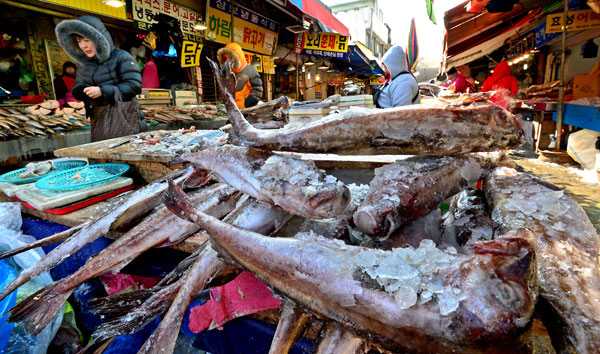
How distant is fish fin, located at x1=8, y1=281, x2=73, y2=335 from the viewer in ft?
4.55

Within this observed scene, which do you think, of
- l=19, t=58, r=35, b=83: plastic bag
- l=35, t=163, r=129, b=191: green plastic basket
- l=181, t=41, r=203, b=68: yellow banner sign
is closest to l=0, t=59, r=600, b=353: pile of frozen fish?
l=35, t=163, r=129, b=191: green plastic basket

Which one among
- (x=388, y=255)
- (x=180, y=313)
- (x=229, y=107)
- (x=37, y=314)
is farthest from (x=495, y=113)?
(x=37, y=314)

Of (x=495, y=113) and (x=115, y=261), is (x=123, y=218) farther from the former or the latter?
(x=495, y=113)

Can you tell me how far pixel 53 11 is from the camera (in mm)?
7070

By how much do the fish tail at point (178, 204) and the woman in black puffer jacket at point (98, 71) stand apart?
161 inches

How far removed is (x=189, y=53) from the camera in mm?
7758

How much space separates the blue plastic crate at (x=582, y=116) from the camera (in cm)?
407

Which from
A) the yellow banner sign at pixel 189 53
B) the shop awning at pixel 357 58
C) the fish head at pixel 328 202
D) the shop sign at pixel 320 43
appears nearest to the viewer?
the fish head at pixel 328 202

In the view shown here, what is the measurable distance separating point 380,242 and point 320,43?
12.5 m

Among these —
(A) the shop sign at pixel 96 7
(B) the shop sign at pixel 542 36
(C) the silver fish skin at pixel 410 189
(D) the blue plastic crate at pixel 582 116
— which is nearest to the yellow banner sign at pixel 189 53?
(A) the shop sign at pixel 96 7

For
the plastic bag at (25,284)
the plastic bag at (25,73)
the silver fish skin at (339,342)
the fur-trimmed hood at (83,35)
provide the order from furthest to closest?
the plastic bag at (25,73), the fur-trimmed hood at (83,35), the plastic bag at (25,284), the silver fish skin at (339,342)

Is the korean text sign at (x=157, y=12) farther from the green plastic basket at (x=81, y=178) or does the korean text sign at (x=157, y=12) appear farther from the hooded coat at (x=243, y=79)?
the green plastic basket at (x=81, y=178)

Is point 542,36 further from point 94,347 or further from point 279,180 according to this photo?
point 94,347

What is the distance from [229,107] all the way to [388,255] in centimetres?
136
